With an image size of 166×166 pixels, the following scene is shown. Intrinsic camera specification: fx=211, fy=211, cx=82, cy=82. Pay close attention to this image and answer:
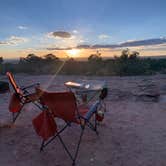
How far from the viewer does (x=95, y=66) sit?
10.8 m

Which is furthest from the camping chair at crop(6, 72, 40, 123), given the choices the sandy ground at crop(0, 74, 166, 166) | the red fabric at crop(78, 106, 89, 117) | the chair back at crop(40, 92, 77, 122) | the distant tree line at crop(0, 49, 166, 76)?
the distant tree line at crop(0, 49, 166, 76)

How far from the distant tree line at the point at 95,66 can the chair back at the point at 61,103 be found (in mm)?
7567

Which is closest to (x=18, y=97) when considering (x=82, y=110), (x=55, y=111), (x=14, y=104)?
(x=14, y=104)

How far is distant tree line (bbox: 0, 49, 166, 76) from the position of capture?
393 inches

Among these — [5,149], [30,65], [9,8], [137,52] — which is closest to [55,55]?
[30,65]

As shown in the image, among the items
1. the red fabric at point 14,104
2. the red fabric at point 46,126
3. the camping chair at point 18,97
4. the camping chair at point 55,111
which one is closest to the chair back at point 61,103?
the camping chair at point 55,111

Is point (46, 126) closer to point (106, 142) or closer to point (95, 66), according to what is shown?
point (106, 142)

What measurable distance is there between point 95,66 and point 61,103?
881 centimetres

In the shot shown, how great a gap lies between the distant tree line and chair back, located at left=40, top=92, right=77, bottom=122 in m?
7.57

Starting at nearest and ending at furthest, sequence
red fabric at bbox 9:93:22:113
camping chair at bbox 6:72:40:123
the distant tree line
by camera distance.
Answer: camping chair at bbox 6:72:40:123 → red fabric at bbox 9:93:22:113 → the distant tree line

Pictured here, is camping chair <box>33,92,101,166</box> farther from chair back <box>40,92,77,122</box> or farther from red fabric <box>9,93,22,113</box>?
red fabric <box>9,93,22,113</box>

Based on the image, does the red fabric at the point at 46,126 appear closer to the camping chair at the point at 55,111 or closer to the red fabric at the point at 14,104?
the camping chair at the point at 55,111

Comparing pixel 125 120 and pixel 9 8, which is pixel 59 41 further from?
pixel 125 120

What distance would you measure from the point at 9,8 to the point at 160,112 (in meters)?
4.81
